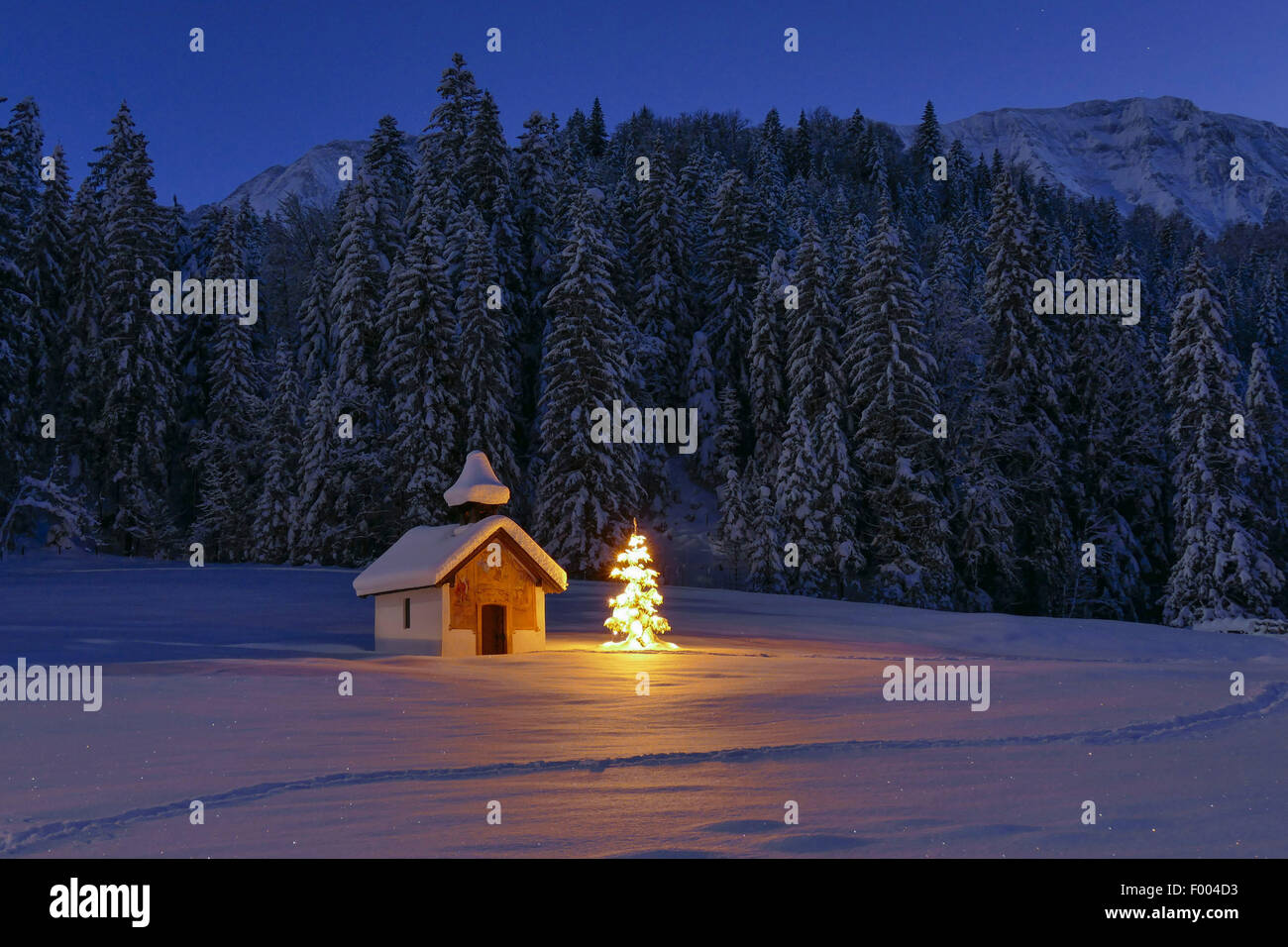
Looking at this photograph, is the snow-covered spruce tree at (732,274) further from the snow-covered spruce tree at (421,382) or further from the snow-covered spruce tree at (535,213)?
the snow-covered spruce tree at (421,382)

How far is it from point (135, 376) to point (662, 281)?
30676 millimetres

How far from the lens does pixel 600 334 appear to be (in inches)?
2148

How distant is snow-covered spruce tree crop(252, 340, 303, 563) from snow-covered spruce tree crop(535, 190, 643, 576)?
13.1m

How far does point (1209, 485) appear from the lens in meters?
50.9

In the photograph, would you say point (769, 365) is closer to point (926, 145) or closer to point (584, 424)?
point (584, 424)

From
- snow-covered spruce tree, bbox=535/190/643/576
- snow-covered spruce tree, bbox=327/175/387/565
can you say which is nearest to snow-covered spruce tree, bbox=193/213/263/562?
snow-covered spruce tree, bbox=327/175/387/565

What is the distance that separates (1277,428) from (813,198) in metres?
49.2

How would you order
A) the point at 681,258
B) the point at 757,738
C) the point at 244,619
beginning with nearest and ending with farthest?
the point at 757,738
the point at 244,619
the point at 681,258

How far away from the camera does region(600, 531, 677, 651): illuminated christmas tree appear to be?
29.9 metres

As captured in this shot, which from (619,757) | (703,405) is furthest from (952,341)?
(619,757)

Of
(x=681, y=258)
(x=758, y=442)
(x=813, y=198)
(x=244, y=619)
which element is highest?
(x=813, y=198)
